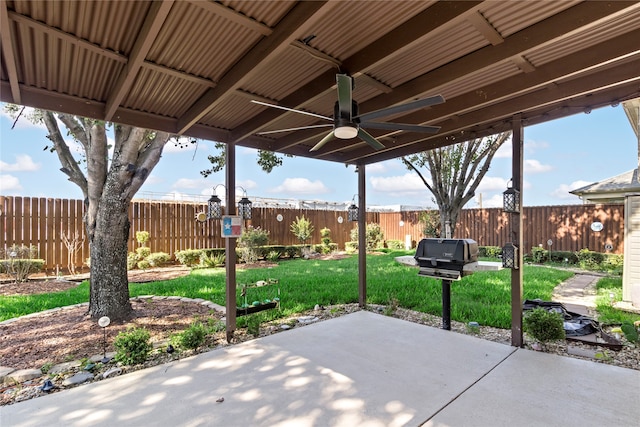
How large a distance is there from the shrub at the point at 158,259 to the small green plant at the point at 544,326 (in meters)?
8.73

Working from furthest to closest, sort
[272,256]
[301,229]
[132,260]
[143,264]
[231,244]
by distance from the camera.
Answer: [301,229] < [272,256] < [143,264] < [132,260] < [231,244]

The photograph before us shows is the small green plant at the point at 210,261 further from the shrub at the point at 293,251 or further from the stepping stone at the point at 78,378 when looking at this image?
the stepping stone at the point at 78,378

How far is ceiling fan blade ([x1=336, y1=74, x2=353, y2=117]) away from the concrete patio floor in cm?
227

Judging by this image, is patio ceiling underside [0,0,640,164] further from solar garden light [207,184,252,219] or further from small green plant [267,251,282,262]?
small green plant [267,251,282,262]

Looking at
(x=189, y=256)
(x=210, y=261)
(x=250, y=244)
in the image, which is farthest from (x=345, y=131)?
(x=189, y=256)

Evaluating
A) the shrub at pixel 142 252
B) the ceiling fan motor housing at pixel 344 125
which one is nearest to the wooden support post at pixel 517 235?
the ceiling fan motor housing at pixel 344 125

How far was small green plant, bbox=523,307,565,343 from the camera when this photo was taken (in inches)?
133

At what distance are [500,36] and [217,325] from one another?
4.25 metres

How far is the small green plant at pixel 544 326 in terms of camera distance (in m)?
3.39

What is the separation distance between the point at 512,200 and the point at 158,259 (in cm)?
875

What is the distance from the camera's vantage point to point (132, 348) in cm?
Answer: 311

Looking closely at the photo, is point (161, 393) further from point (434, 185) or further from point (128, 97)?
point (434, 185)

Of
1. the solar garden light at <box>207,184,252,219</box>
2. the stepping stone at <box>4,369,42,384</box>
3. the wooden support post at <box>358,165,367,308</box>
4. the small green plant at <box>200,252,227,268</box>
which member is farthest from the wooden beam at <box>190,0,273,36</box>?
the small green plant at <box>200,252,227,268</box>

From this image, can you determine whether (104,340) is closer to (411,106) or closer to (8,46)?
(8,46)
